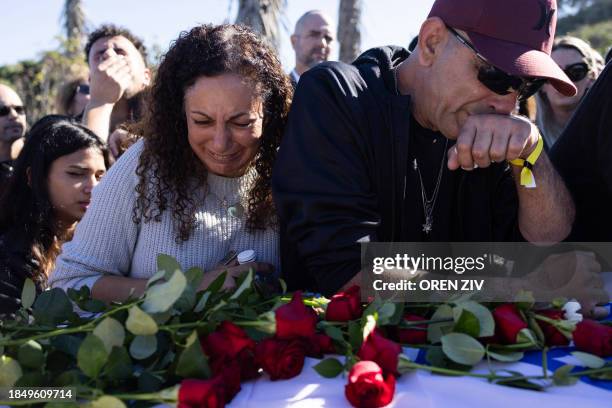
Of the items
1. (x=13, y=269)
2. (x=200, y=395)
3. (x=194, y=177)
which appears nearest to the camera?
(x=200, y=395)

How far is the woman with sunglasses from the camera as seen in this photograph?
449 cm

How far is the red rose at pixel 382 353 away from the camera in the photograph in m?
1.36

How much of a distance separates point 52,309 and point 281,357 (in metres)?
0.54

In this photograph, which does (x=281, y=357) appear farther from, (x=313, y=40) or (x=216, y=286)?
(x=313, y=40)

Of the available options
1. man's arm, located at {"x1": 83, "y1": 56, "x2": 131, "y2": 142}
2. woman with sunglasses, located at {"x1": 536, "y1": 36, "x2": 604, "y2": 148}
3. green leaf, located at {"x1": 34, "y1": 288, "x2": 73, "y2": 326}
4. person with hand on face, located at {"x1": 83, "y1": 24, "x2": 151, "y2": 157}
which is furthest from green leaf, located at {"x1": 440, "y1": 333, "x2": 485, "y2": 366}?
woman with sunglasses, located at {"x1": 536, "y1": 36, "x2": 604, "y2": 148}

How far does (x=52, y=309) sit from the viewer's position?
159 centimetres

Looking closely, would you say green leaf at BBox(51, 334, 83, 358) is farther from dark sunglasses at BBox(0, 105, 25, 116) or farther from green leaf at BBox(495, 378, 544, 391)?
dark sunglasses at BBox(0, 105, 25, 116)

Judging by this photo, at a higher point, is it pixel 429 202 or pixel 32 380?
pixel 429 202

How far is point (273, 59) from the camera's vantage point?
2406 millimetres

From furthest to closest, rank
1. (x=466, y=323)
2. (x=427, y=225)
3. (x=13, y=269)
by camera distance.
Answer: (x=13, y=269) → (x=427, y=225) → (x=466, y=323)

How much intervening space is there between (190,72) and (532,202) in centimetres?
108

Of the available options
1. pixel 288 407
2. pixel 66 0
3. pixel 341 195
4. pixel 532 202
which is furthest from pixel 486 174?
pixel 66 0

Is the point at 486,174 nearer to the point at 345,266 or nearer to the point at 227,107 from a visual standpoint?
the point at 345,266

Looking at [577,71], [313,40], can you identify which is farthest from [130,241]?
[313,40]
